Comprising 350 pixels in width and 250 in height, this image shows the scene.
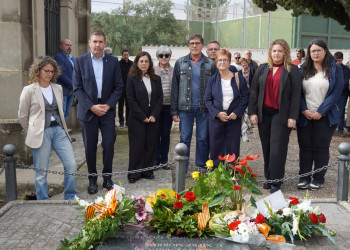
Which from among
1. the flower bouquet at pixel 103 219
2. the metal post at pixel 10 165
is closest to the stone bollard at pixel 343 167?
the flower bouquet at pixel 103 219

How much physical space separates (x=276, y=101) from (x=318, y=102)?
600mm

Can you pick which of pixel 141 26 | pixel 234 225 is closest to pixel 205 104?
pixel 234 225

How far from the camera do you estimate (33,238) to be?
13.6 feet

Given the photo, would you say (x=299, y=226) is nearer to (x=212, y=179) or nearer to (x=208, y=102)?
(x=212, y=179)

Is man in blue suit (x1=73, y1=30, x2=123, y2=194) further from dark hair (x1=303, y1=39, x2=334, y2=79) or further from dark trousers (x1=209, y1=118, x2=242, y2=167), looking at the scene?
dark hair (x1=303, y1=39, x2=334, y2=79)

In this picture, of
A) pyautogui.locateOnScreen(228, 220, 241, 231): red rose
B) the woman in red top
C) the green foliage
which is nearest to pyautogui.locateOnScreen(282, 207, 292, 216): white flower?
pyautogui.locateOnScreen(228, 220, 241, 231): red rose

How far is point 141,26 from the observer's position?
42125 millimetres

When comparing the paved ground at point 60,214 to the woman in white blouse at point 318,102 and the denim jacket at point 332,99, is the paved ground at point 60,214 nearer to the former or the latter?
the woman in white blouse at point 318,102

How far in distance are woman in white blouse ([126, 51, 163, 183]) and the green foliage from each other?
218cm

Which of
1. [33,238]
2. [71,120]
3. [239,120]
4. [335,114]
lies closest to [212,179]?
[33,238]

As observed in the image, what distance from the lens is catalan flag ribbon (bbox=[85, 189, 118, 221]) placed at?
3.94 metres

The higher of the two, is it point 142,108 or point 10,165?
point 142,108

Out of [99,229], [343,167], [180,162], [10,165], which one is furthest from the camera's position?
[343,167]

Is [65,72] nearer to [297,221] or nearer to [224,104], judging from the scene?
[224,104]
